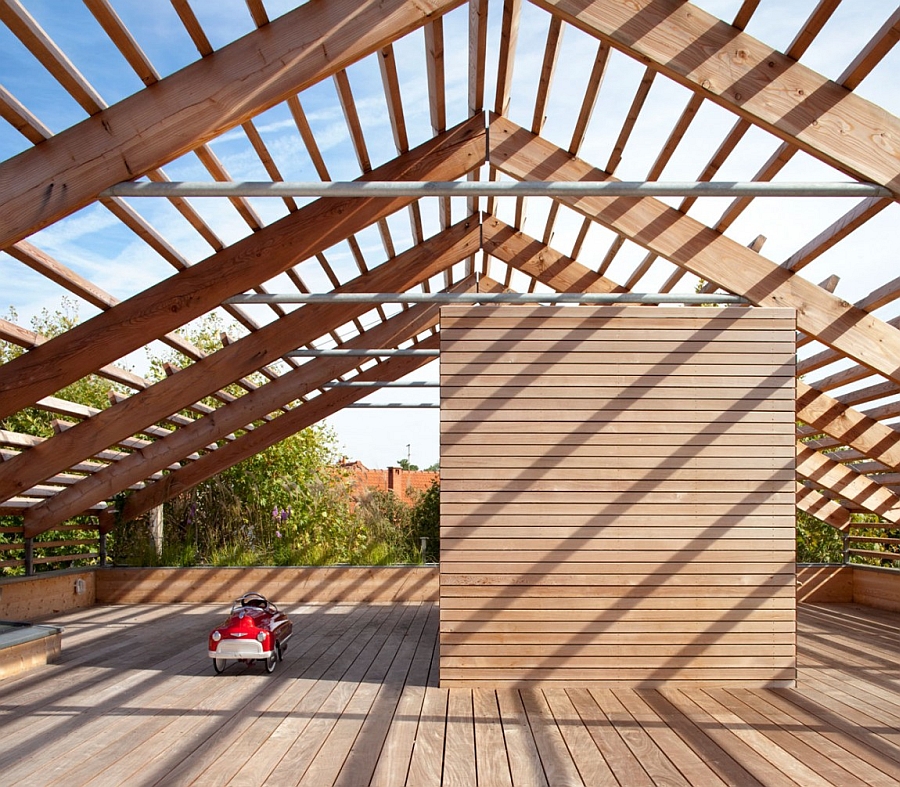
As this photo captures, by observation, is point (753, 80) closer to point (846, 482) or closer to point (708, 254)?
point (708, 254)

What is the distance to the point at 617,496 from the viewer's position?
18.9 ft

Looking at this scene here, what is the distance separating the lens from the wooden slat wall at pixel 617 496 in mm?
5656

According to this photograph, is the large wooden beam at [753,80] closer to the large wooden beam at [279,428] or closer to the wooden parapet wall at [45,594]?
the large wooden beam at [279,428]

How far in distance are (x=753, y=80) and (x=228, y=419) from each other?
6.02m

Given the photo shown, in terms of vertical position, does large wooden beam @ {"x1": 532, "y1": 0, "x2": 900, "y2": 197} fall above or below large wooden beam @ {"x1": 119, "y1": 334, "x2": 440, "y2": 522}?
above

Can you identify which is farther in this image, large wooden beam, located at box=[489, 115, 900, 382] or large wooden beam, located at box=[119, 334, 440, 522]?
large wooden beam, located at box=[119, 334, 440, 522]

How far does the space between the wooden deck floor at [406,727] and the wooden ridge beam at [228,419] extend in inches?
90.2

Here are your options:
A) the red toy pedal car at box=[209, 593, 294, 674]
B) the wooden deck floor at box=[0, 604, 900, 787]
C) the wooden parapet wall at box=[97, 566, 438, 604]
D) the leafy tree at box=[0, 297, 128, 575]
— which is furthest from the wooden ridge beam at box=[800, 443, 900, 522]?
the leafy tree at box=[0, 297, 128, 575]

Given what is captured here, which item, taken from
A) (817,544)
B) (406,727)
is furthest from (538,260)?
(817,544)

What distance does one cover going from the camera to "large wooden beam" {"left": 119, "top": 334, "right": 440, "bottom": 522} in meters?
9.98

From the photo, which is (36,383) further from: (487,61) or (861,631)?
(861,631)

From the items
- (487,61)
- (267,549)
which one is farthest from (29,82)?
(267,549)

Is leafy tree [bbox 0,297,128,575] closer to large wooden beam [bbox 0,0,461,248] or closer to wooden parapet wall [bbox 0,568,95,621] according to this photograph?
wooden parapet wall [bbox 0,568,95,621]

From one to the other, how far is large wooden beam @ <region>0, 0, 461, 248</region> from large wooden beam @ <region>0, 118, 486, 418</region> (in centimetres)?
184
